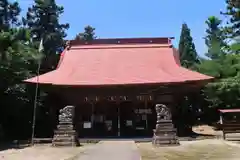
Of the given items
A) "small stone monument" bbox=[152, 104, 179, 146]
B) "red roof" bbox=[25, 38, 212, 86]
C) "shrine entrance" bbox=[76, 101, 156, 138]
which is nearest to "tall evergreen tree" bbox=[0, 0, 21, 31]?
"red roof" bbox=[25, 38, 212, 86]

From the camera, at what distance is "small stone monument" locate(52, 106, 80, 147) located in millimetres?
15695

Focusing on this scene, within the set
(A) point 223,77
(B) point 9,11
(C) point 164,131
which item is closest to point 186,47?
(A) point 223,77

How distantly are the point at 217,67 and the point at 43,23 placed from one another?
1894 centimetres

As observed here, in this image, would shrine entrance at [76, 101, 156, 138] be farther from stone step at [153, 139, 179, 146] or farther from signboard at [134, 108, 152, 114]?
stone step at [153, 139, 179, 146]

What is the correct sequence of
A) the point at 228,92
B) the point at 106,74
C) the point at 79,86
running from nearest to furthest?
the point at 79,86, the point at 106,74, the point at 228,92

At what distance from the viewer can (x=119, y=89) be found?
1977cm

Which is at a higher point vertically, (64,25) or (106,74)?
(64,25)

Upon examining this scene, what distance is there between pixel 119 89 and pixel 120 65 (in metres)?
2.82

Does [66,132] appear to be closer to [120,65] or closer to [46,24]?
[120,65]

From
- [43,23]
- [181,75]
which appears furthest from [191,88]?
[43,23]

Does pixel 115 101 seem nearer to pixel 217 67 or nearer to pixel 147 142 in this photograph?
pixel 147 142

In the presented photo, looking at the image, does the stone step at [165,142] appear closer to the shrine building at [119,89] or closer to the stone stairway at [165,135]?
the stone stairway at [165,135]

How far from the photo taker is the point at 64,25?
39.7 metres

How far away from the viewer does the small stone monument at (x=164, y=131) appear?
15.2 m
